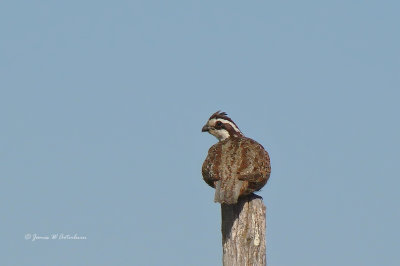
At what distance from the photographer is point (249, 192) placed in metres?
12.0

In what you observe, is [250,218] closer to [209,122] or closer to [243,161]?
[243,161]

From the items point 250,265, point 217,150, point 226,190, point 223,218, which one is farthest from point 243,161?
point 250,265

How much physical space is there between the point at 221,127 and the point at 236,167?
3.09m

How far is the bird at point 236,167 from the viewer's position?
11713 mm

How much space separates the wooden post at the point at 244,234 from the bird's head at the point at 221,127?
5.05m

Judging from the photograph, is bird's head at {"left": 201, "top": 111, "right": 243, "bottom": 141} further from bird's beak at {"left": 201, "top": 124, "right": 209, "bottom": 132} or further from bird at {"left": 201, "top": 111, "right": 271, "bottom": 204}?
bird at {"left": 201, "top": 111, "right": 271, "bottom": 204}

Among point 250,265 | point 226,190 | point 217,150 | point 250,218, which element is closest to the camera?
point 250,265

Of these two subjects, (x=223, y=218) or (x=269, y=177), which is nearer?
(x=223, y=218)

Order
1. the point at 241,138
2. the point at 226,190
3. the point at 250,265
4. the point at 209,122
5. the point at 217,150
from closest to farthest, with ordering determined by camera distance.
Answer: the point at 250,265 → the point at 226,190 → the point at 217,150 → the point at 241,138 → the point at 209,122

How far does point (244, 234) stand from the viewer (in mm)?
9383

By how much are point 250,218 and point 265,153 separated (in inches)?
144

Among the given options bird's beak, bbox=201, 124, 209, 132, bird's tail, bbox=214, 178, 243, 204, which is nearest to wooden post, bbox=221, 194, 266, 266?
bird's tail, bbox=214, 178, 243, 204

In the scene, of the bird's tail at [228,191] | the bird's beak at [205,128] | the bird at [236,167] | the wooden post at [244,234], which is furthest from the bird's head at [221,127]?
the wooden post at [244,234]

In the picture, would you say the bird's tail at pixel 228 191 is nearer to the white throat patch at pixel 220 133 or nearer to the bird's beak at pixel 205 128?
the white throat patch at pixel 220 133
